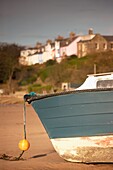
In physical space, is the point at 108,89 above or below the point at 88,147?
above

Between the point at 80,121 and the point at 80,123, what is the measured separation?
0.03 metres

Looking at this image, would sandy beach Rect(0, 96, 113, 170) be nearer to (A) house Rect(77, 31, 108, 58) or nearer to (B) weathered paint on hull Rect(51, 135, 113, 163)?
(B) weathered paint on hull Rect(51, 135, 113, 163)

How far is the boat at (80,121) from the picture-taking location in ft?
20.6

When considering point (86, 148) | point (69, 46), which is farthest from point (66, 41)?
point (86, 148)

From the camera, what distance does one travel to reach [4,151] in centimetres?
815

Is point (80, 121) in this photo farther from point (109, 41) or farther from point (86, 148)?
point (109, 41)

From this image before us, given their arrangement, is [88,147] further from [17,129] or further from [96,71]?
[96,71]

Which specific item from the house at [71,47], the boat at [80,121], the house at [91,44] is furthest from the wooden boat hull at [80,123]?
the house at [91,44]

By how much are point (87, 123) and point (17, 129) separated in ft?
18.4

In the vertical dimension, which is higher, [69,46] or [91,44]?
[69,46]

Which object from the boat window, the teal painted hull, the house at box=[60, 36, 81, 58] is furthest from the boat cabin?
the house at box=[60, 36, 81, 58]

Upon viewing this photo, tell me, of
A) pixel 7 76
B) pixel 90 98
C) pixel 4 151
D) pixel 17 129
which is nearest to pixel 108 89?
pixel 90 98

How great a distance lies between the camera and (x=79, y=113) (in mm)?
6379

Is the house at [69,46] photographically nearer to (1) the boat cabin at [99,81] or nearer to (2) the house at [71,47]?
(2) the house at [71,47]
